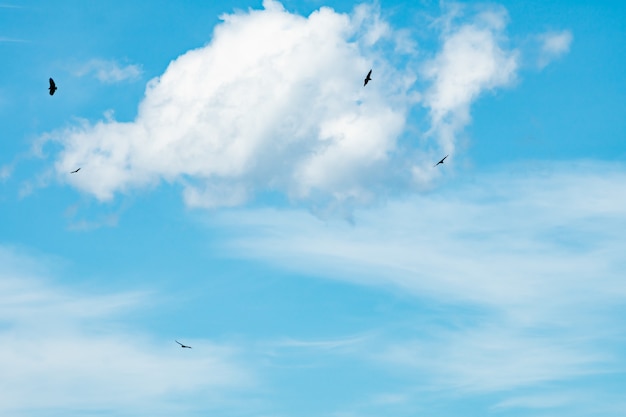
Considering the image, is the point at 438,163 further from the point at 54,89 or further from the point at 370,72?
the point at 54,89

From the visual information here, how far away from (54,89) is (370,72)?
64333 mm

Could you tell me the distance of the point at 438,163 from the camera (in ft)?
293

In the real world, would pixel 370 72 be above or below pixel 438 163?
above

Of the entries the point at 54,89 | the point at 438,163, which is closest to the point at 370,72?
the point at 438,163

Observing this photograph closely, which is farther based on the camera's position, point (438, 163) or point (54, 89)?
point (438, 163)

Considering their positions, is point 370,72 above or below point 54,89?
above

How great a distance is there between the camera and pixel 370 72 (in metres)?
77.6

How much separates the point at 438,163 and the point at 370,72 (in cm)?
2761

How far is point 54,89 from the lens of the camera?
76.1 meters

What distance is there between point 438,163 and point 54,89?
277ft
